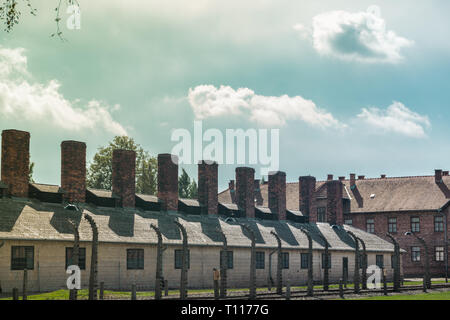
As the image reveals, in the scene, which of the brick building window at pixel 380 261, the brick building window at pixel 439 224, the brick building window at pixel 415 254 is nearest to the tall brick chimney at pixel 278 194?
the brick building window at pixel 380 261

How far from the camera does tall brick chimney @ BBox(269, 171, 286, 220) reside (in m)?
59.8

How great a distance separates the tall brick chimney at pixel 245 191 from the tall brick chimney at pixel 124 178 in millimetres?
11732

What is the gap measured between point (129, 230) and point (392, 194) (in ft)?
126

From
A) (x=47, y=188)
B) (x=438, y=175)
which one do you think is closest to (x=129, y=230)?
(x=47, y=188)

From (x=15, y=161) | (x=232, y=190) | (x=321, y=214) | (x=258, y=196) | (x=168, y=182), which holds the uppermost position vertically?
(x=232, y=190)

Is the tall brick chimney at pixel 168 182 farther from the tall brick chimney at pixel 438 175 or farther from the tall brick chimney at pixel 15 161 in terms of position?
the tall brick chimney at pixel 438 175

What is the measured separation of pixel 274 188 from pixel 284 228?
18.3 feet

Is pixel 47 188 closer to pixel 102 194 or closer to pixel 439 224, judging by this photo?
pixel 102 194

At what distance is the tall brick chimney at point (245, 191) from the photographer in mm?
56500

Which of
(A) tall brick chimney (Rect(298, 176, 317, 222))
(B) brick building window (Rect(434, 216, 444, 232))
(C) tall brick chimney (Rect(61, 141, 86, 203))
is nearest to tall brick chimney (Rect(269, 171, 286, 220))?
(A) tall brick chimney (Rect(298, 176, 317, 222))

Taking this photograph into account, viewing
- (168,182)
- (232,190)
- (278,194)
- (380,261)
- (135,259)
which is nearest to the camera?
(135,259)

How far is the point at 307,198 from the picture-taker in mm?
63438

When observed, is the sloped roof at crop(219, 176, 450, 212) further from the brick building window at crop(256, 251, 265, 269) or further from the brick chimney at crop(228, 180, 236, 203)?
the brick building window at crop(256, 251, 265, 269)
